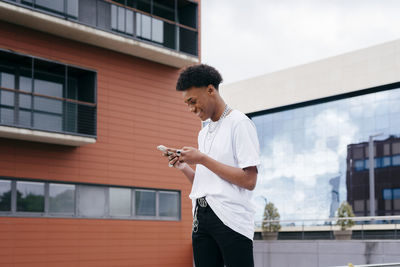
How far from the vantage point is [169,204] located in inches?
647

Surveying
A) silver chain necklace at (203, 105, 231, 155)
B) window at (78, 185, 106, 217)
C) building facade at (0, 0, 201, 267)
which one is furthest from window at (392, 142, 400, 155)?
silver chain necklace at (203, 105, 231, 155)

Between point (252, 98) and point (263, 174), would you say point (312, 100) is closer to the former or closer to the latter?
point (252, 98)

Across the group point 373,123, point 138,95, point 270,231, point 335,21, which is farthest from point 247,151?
point 335,21

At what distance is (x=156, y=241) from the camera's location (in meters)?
15.8

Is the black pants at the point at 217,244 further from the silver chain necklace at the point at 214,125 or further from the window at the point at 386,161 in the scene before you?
the window at the point at 386,161

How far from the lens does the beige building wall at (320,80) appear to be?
81.4 feet

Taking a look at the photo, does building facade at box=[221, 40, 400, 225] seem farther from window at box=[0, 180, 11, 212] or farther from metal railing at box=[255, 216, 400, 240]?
window at box=[0, 180, 11, 212]

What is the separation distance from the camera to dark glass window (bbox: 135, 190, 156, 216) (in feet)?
51.2

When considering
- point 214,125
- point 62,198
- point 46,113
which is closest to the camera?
point 214,125

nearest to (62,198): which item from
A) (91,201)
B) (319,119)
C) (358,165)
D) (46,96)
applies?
(91,201)

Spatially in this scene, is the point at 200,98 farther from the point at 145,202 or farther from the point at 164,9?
the point at 164,9

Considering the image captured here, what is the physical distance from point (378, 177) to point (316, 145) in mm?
4065

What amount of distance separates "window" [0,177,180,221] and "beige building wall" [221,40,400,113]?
1274 cm

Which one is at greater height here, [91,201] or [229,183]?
[229,183]
